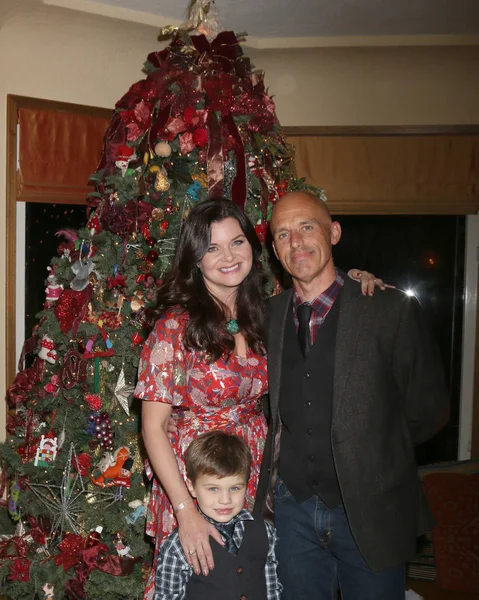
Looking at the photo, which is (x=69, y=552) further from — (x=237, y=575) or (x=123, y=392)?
(x=237, y=575)

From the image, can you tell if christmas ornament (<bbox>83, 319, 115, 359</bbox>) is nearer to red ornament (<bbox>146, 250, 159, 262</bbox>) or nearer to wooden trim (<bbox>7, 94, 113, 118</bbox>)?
red ornament (<bbox>146, 250, 159, 262</bbox>)

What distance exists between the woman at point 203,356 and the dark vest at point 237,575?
19 centimetres

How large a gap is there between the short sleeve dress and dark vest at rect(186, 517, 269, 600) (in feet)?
0.77

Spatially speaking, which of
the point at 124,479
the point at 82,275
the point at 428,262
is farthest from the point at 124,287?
the point at 428,262

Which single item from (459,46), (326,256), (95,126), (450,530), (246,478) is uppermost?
(459,46)

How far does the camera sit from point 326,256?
82.6 inches

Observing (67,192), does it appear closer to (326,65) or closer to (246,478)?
(326,65)

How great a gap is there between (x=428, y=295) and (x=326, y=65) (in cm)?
170

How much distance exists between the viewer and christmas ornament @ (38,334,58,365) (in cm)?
311

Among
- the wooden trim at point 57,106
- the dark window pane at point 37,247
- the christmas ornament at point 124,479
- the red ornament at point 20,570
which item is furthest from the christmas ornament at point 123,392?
the wooden trim at point 57,106

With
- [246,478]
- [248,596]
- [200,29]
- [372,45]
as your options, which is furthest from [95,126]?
[248,596]

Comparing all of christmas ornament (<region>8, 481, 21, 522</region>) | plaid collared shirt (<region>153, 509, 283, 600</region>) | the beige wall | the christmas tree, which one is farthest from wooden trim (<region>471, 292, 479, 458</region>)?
christmas ornament (<region>8, 481, 21, 522</region>)

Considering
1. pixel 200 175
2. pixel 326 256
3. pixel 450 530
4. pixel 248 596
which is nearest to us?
pixel 248 596

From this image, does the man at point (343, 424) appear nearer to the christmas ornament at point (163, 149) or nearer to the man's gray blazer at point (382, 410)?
the man's gray blazer at point (382, 410)
